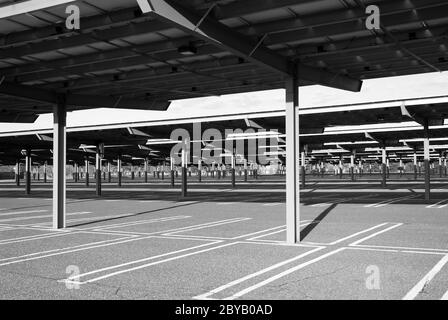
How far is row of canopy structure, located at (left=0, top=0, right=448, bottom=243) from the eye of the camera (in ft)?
32.1

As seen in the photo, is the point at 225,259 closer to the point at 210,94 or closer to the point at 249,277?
the point at 249,277

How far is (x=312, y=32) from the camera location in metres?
11.3

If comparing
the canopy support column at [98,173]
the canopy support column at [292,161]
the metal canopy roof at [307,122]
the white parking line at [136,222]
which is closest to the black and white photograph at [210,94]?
the canopy support column at [292,161]

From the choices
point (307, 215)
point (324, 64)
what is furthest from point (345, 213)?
point (324, 64)

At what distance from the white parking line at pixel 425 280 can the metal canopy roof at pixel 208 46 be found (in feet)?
16.4

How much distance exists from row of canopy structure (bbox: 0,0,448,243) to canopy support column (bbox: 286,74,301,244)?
3 cm

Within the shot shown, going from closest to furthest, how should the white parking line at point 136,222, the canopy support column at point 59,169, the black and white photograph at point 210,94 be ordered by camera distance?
the black and white photograph at point 210,94, the canopy support column at point 59,169, the white parking line at point 136,222

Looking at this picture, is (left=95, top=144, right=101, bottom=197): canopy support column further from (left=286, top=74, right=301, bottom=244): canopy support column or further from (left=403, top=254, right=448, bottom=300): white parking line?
(left=403, top=254, right=448, bottom=300): white parking line

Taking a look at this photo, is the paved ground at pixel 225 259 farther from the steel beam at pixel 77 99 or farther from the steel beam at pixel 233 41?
the steel beam at pixel 233 41

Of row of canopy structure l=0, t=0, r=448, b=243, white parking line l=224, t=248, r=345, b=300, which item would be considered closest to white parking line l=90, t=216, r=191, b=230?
row of canopy structure l=0, t=0, r=448, b=243

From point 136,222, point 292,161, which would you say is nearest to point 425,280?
point 292,161

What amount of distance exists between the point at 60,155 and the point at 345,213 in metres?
12.1

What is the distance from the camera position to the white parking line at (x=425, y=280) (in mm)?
7145

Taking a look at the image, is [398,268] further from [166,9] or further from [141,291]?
[166,9]
